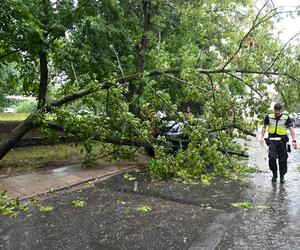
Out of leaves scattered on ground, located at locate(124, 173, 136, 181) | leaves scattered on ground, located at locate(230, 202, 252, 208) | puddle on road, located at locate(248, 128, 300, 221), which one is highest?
leaves scattered on ground, located at locate(124, 173, 136, 181)

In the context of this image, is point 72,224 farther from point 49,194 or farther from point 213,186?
point 213,186

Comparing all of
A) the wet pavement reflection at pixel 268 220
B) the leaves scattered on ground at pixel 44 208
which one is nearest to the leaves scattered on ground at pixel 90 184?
the leaves scattered on ground at pixel 44 208

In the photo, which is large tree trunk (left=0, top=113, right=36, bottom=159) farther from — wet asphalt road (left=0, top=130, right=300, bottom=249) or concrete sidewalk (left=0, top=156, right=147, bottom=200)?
wet asphalt road (left=0, top=130, right=300, bottom=249)

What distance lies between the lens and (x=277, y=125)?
7.80 meters

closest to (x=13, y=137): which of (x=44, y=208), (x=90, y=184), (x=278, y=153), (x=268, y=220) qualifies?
(x=44, y=208)

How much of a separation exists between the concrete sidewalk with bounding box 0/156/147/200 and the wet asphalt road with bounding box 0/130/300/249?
49 cm

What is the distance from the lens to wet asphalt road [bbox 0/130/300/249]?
4.44 m

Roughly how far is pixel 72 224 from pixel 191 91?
10.4 ft

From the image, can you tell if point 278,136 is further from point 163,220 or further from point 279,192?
point 163,220

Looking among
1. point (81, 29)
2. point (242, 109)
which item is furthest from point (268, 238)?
point (81, 29)

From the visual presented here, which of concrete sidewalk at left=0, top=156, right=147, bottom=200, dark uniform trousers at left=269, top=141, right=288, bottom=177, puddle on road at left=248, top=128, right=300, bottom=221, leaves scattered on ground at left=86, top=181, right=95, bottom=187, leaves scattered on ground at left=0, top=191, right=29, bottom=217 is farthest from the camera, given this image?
dark uniform trousers at left=269, top=141, right=288, bottom=177

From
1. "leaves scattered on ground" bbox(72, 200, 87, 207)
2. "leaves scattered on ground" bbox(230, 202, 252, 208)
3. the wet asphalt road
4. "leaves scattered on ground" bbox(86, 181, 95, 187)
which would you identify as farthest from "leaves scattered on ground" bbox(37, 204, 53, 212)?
"leaves scattered on ground" bbox(230, 202, 252, 208)

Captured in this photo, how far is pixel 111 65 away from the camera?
9.50m

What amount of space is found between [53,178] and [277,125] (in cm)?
534
